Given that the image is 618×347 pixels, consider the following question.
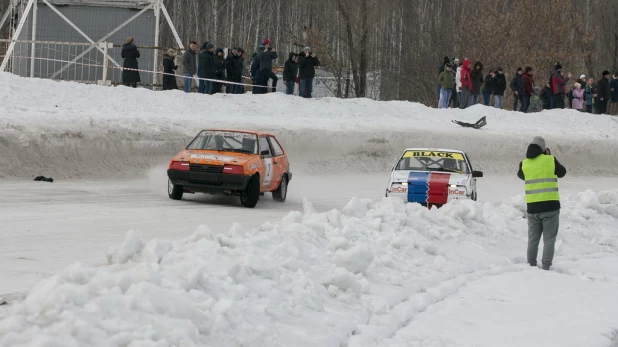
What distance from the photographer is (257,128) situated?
27.5 metres

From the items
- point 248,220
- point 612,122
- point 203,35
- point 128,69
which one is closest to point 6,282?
point 248,220

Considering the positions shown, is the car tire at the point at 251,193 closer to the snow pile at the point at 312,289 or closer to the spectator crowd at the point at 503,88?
the snow pile at the point at 312,289

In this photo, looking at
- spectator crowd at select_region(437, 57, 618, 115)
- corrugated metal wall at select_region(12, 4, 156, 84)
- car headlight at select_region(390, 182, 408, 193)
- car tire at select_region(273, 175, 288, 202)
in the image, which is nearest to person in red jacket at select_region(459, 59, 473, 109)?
spectator crowd at select_region(437, 57, 618, 115)

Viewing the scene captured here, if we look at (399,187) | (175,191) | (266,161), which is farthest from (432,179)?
(175,191)

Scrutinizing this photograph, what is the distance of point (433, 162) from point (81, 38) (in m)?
18.9

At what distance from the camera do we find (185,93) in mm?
29469

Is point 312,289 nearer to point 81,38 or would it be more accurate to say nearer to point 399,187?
point 399,187

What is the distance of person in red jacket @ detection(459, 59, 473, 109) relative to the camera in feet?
109

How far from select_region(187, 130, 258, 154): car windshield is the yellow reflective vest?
6.54m

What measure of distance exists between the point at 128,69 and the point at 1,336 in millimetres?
23858

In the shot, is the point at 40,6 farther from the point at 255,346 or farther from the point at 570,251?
the point at 255,346

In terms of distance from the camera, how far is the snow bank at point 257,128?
2173 centimetres

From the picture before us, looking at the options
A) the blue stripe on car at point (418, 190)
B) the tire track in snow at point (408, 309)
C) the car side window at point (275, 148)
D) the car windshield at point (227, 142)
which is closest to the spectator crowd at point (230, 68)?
the car side window at point (275, 148)

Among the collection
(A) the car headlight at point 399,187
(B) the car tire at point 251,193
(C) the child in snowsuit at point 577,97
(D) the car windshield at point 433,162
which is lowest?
(B) the car tire at point 251,193
